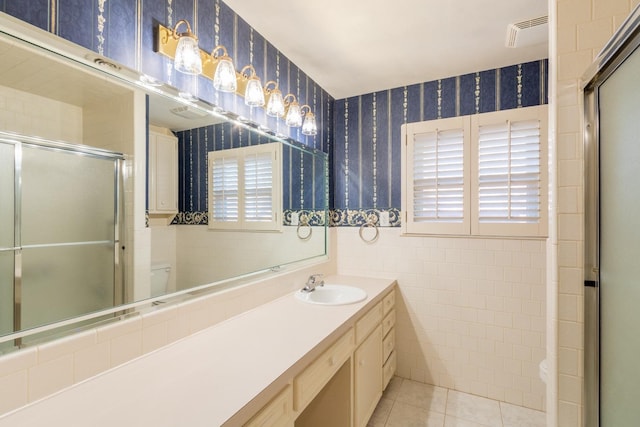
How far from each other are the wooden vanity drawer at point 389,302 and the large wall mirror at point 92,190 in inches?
48.6

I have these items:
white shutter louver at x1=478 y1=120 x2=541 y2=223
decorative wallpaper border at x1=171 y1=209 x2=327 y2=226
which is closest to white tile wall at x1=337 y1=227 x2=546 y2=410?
white shutter louver at x1=478 y1=120 x2=541 y2=223

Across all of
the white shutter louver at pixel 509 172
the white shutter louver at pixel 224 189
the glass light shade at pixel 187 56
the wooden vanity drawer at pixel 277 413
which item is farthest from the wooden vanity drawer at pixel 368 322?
the glass light shade at pixel 187 56

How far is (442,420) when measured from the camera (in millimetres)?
2043

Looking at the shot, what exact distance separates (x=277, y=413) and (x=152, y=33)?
1514 millimetres

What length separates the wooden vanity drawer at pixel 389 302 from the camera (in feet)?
7.38

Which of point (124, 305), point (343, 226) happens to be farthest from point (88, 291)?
point (343, 226)

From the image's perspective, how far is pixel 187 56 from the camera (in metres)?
1.28

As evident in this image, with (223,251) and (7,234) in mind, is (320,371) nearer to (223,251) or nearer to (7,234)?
(223,251)

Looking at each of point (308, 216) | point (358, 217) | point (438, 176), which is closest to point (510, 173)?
point (438, 176)

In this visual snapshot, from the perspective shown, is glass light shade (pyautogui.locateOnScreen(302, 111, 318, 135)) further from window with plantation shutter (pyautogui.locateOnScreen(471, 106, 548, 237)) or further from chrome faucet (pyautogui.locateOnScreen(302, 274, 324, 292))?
window with plantation shutter (pyautogui.locateOnScreen(471, 106, 548, 237))

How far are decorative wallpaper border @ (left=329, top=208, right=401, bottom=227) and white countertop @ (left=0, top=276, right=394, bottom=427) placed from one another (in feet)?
4.30

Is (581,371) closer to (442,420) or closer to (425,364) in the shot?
(442,420)

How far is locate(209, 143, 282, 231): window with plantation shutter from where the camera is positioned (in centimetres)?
152

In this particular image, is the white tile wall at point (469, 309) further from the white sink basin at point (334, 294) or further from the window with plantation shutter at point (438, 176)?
the white sink basin at point (334, 294)
